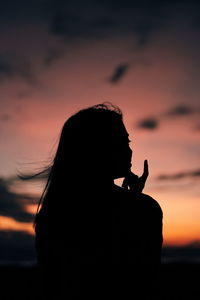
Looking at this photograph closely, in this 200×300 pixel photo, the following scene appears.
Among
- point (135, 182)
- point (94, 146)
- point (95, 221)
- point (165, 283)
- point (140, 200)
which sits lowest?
point (95, 221)

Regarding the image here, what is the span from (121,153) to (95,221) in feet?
1.61

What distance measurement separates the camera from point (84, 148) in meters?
3.22

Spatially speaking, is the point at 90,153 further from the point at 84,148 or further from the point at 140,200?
the point at 140,200

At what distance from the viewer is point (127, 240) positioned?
284 cm

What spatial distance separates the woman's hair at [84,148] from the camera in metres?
3.14

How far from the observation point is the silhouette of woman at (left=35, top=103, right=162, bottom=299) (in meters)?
2.81

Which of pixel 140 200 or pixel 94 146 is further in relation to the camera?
pixel 94 146

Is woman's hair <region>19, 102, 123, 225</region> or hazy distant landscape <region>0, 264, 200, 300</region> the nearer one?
woman's hair <region>19, 102, 123, 225</region>

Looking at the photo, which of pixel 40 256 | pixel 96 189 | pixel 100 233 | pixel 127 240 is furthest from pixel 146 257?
pixel 40 256

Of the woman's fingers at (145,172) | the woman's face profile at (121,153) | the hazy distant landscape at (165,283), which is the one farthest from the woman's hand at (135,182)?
the hazy distant landscape at (165,283)

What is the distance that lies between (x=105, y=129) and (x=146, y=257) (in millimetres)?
923

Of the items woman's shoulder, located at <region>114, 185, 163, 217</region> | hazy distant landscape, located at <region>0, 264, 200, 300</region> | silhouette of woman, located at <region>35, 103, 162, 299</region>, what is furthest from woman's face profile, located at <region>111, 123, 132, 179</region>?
hazy distant landscape, located at <region>0, 264, 200, 300</region>

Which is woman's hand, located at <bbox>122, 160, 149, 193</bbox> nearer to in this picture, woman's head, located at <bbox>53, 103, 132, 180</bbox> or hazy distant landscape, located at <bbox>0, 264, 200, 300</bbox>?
woman's head, located at <bbox>53, 103, 132, 180</bbox>

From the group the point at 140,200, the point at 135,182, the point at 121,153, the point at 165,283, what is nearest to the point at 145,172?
the point at 135,182
